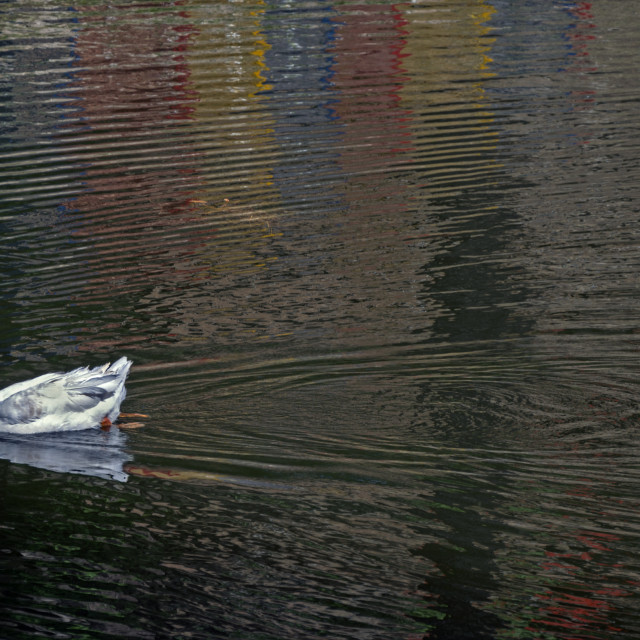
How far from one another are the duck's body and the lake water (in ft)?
0.47

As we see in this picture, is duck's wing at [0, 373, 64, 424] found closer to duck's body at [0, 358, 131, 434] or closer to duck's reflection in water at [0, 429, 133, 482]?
duck's body at [0, 358, 131, 434]

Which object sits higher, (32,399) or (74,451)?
(32,399)

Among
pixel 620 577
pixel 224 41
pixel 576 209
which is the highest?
pixel 224 41

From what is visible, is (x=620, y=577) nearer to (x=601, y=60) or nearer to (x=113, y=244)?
(x=113, y=244)

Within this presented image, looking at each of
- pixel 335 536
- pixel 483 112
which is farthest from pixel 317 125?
pixel 335 536

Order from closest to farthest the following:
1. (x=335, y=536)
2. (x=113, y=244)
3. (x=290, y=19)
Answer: (x=335, y=536), (x=113, y=244), (x=290, y=19)

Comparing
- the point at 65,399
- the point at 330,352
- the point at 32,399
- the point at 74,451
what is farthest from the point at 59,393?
the point at 330,352

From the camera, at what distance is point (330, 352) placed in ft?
24.8

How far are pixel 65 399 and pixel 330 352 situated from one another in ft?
5.90

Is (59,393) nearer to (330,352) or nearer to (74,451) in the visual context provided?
(74,451)

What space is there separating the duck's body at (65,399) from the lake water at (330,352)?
142mm

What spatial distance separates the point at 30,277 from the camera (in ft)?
31.5

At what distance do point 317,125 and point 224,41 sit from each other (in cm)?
576

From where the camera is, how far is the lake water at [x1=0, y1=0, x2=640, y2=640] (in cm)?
518
